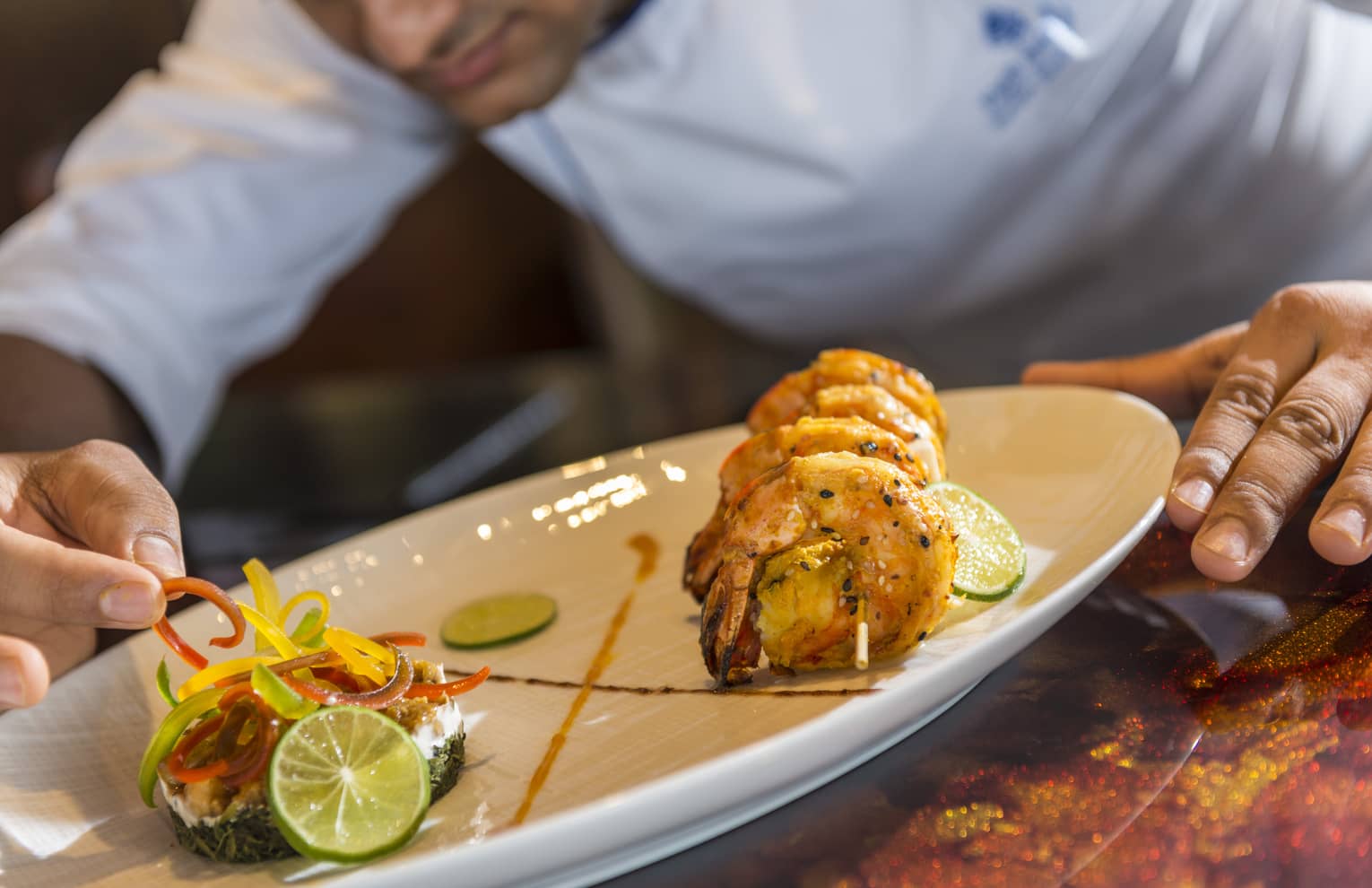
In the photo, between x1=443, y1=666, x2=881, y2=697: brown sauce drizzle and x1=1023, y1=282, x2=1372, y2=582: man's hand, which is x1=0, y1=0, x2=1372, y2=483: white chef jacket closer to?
x1=1023, y1=282, x2=1372, y2=582: man's hand

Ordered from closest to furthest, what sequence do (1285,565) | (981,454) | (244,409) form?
1. (1285,565)
2. (981,454)
3. (244,409)

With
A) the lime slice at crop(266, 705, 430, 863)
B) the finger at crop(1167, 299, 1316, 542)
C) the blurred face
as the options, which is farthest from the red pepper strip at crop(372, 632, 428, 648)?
the blurred face

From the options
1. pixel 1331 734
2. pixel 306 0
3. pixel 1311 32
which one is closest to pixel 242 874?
pixel 1331 734

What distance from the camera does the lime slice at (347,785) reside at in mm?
1036

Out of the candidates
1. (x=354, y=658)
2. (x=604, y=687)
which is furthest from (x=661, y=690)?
(x=354, y=658)

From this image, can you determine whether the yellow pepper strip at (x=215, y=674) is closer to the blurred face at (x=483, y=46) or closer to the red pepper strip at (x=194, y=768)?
the red pepper strip at (x=194, y=768)

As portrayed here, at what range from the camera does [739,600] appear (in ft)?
4.01

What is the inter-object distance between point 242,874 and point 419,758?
0.19 metres

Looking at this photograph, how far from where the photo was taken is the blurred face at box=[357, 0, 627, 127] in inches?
89.3

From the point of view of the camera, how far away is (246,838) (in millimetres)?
1097

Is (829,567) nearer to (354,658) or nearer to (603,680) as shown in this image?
(603,680)

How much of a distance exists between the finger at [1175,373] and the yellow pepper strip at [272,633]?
51.1 inches

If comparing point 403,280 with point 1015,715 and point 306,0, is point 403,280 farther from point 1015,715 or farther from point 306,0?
point 1015,715

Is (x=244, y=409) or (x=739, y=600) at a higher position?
(x=739, y=600)
